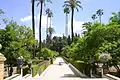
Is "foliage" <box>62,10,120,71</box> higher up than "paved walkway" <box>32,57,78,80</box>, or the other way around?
"foliage" <box>62,10,120,71</box>

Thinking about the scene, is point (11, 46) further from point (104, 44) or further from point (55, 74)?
point (55, 74)

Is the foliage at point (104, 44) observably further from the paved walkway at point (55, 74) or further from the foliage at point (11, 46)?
the foliage at point (11, 46)

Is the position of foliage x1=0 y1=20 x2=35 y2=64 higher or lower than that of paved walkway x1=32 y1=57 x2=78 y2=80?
higher

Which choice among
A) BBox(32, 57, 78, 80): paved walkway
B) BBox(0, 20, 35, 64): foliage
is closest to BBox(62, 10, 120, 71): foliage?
BBox(32, 57, 78, 80): paved walkway

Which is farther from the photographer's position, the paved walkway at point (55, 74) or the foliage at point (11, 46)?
the paved walkway at point (55, 74)

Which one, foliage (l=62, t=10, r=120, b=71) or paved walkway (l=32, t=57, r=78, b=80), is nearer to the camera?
foliage (l=62, t=10, r=120, b=71)

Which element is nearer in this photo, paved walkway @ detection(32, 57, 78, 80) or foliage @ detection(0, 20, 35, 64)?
foliage @ detection(0, 20, 35, 64)

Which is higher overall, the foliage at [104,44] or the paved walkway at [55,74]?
the foliage at [104,44]

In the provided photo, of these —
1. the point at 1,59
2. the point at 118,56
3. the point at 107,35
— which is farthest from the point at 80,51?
the point at 1,59

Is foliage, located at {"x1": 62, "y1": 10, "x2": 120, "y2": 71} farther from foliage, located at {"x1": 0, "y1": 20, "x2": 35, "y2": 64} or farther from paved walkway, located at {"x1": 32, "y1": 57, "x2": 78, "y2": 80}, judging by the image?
foliage, located at {"x1": 0, "y1": 20, "x2": 35, "y2": 64}

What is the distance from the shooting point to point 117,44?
83.7ft

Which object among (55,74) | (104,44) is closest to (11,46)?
(104,44)

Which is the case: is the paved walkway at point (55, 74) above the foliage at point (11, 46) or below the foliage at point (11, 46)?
below

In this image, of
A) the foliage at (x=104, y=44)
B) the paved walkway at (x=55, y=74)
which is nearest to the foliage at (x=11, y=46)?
the paved walkway at (x=55, y=74)
